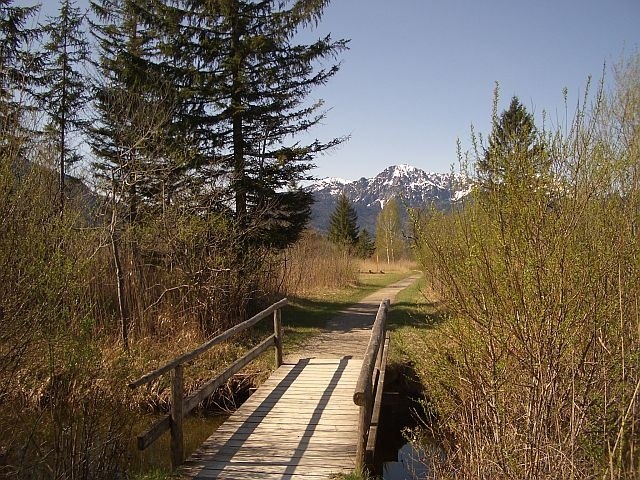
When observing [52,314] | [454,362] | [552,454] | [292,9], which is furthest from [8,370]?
[292,9]

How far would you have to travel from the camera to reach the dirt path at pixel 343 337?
10.8m

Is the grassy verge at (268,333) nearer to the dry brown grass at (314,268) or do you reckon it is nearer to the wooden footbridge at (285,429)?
the wooden footbridge at (285,429)

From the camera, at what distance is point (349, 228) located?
47156 millimetres

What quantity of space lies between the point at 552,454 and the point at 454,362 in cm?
155

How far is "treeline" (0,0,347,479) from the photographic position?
5.04 metres

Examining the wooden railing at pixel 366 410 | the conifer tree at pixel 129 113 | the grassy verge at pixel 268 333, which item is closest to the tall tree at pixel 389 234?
Answer: the grassy verge at pixel 268 333

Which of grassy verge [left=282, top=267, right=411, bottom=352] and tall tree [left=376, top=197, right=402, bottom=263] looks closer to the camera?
grassy verge [left=282, top=267, right=411, bottom=352]

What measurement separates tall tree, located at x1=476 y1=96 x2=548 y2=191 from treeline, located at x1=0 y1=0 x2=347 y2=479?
13.0 feet

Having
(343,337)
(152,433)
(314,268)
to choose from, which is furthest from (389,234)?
(152,433)

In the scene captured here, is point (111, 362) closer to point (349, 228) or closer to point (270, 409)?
point (270, 409)

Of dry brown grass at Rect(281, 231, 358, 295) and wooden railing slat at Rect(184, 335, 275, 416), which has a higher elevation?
dry brown grass at Rect(281, 231, 358, 295)

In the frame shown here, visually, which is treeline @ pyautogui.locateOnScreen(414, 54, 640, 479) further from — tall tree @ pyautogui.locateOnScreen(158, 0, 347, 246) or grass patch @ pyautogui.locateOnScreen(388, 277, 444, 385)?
tall tree @ pyautogui.locateOnScreen(158, 0, 347, 246)

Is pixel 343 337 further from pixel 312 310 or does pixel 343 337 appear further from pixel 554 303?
pixel 554 303

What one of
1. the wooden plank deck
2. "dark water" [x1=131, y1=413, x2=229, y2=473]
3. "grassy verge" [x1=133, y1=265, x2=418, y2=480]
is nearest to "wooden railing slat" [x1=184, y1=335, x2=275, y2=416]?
the wooden plank deck
